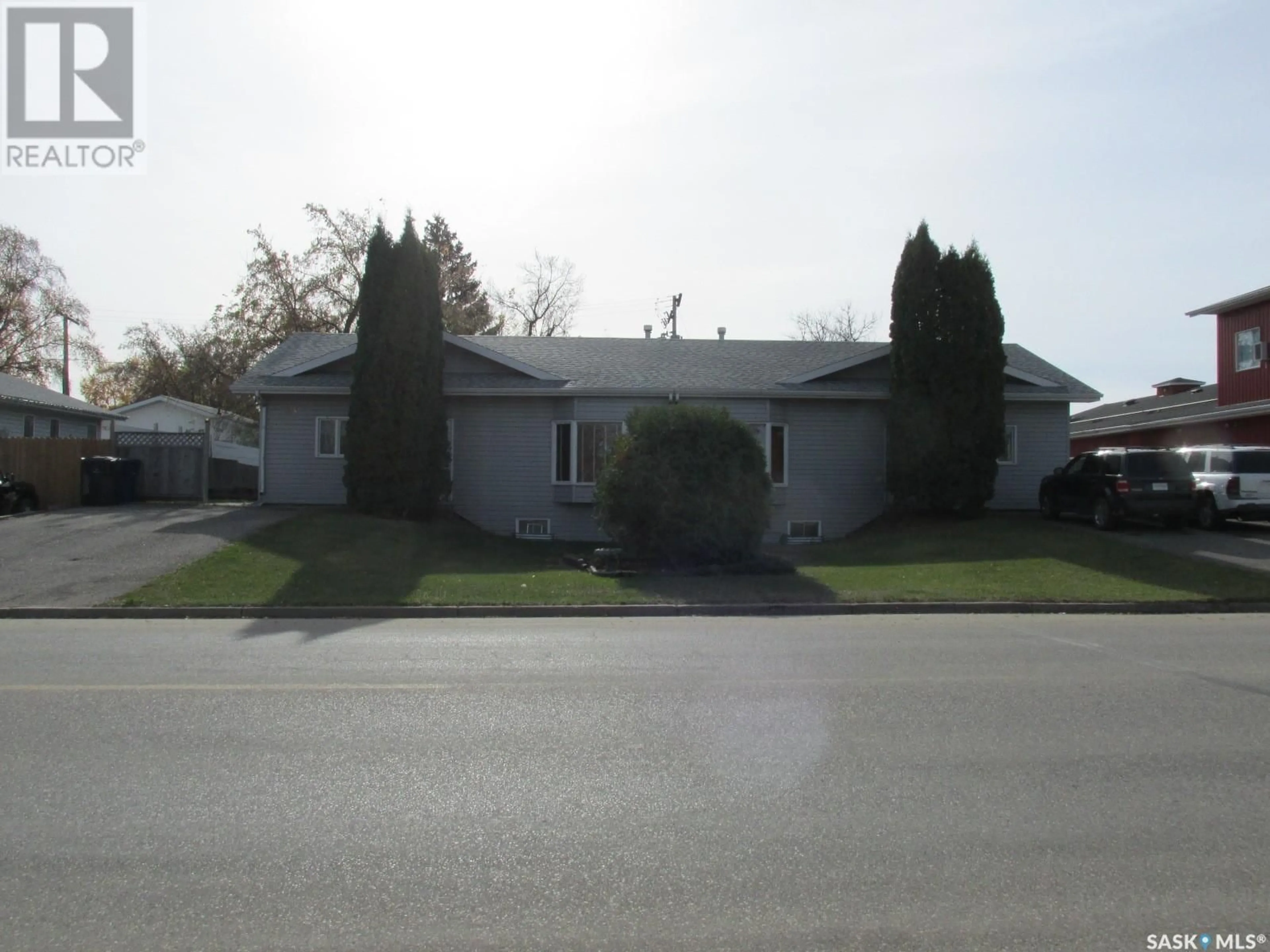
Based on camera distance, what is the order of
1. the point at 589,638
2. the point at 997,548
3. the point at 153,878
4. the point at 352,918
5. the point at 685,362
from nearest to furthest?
1. the point at 352,918
2. the point at 153,878
3. the point at 589,638
4. the point at 997,548
5. the point at 685,362

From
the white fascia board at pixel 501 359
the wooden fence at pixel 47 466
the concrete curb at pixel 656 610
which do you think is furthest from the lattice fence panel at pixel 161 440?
the concrete curb at pixel 656 610

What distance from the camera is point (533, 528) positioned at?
993 inches

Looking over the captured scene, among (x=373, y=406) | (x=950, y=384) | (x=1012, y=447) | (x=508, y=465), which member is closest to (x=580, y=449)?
(x=508, y=465)

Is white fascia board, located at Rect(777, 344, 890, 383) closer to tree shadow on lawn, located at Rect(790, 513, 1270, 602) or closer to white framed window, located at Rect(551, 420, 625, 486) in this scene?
tree shadow on lawn, located at Rect(790, 513, 1270, 602)

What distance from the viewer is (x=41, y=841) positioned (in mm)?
5312

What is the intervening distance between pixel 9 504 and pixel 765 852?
981 inches

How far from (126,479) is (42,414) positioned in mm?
12551

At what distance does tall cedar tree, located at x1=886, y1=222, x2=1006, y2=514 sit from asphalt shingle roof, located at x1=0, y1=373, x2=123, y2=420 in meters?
23.3

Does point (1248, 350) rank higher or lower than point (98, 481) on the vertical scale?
higher

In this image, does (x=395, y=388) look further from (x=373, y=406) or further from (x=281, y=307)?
(x=281, y=307)

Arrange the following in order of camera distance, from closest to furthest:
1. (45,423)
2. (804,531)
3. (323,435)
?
(804,531) < (323,435) < (45,423)

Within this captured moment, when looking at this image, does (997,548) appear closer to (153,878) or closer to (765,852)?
(765,852)

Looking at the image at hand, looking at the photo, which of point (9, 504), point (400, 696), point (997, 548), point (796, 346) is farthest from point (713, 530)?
point (9, 504)

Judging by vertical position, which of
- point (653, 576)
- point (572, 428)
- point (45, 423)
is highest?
point (45, 423)
